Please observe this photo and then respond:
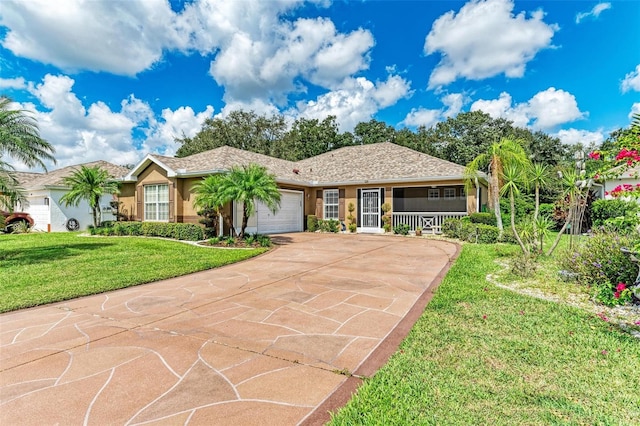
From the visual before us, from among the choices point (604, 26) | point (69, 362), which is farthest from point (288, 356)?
point (604, 26)

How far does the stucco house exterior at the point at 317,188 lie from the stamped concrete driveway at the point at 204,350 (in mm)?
9636

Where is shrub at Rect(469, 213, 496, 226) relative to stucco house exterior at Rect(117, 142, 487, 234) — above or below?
below

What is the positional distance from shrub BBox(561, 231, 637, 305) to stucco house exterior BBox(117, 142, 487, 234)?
9102mm

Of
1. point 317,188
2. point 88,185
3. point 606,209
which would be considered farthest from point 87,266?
point 606,209

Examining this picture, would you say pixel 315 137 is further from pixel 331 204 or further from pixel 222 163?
pixel 222 163

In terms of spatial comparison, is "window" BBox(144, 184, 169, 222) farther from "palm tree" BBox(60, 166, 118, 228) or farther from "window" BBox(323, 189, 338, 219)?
"window" BBox(323, 189, 338, 219)

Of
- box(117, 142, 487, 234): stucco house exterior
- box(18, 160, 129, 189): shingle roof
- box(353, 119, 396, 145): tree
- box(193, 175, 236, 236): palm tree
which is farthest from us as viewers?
box(353, 119, 396, 145): tree

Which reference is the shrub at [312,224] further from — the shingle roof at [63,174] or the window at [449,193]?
the shingle roof at [63,174]

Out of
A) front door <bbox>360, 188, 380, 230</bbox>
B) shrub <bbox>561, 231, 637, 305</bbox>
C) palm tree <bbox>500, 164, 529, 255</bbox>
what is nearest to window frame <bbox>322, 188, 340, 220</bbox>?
front door <bbox>360, 188, 380, 230</bbox>

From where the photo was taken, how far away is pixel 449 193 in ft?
71.0

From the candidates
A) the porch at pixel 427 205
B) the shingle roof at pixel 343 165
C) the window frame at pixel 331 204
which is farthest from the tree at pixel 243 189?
the porch at pixel 427 205

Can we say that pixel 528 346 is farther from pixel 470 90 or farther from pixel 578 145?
pixel 578 145

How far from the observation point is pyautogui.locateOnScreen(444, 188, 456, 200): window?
2139 centimetres

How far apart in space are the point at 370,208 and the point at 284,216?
5058 mm
